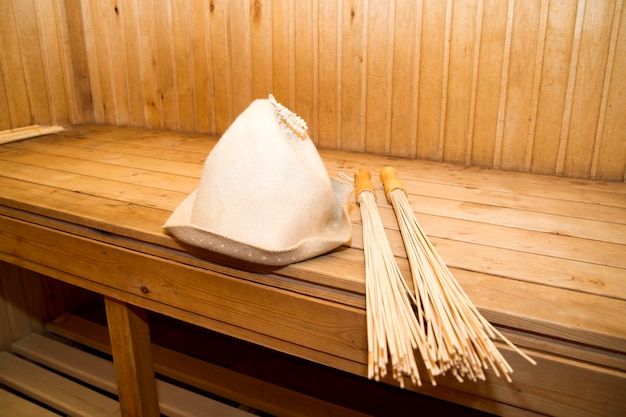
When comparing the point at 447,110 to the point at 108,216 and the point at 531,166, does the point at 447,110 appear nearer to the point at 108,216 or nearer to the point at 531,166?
the point at 531,166

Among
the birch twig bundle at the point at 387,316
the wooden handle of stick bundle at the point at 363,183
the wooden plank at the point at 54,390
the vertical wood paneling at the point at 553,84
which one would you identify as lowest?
A: the wooden plank at the point at 54,390

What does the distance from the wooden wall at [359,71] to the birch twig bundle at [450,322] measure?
36.6 inches

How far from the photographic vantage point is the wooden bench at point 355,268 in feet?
3.16

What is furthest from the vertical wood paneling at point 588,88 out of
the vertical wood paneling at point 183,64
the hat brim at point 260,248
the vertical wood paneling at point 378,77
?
the vertical wood paneling at point 183,64

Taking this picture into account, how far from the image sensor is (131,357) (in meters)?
1.58

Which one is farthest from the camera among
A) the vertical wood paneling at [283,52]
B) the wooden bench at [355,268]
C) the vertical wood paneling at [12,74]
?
the vertical wood paneling at [12,74]

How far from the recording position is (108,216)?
1489mm

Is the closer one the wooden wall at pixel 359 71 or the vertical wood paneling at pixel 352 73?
the wooden wall at pixel 359 71

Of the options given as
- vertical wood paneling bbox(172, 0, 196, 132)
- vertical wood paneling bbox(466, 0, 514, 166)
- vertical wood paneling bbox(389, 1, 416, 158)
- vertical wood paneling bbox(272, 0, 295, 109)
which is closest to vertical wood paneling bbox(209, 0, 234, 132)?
vertical wood paneling bbox(172, 0, 196, 132)

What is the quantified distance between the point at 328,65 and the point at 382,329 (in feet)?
4.91

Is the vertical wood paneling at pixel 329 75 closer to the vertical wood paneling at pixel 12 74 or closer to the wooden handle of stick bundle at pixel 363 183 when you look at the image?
the wooden handle of stick bundle at pixel 363 183

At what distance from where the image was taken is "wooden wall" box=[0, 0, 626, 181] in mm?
1762

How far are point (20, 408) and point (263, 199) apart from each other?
1553mm

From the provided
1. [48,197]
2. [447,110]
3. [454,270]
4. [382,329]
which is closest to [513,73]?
[447,110]
